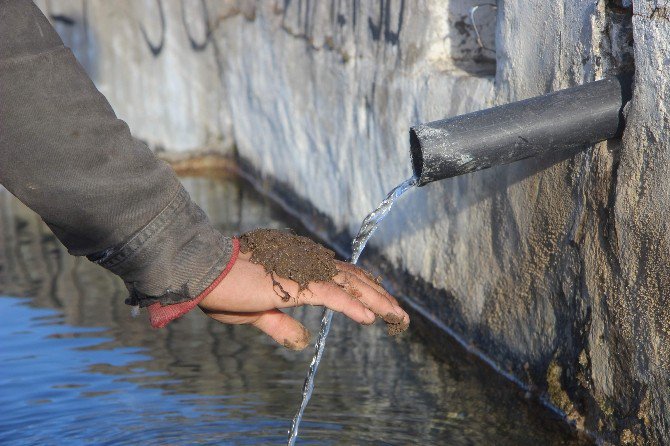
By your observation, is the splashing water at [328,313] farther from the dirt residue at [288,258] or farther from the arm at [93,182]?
the arm at [93,182]

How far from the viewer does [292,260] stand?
202cm

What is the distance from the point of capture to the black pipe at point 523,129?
265 centimetres

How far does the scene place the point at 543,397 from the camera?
3.29 meters

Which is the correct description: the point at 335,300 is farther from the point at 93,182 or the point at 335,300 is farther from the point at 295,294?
the point at 93,182

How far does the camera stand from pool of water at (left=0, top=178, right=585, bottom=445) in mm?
3098

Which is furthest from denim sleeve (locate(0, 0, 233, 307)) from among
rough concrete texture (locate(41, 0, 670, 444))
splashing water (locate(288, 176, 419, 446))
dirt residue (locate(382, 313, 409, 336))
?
rough concrete texture (locate(41, 0, 670, 444))

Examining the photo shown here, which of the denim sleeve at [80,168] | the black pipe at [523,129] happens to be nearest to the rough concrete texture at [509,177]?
the black pipe at [523,129]

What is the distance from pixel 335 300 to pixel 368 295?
0.29 ft

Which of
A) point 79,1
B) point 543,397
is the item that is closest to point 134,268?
point 543,397

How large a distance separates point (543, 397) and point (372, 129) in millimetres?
1838

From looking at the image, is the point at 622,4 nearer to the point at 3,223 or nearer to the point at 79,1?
the point at 3,223

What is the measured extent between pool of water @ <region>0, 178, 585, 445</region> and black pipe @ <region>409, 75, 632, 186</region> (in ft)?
3.03

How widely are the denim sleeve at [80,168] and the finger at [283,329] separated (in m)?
0.41

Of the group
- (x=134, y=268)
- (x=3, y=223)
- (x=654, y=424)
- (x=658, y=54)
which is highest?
(x=658, y=54)
